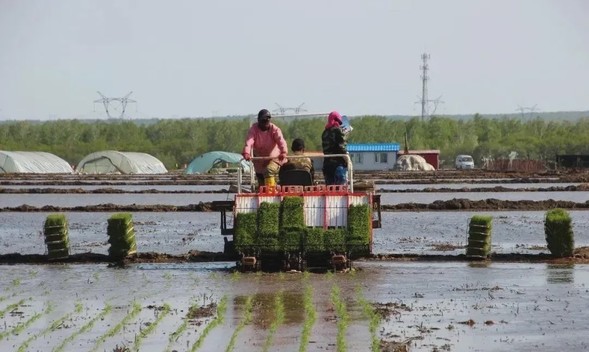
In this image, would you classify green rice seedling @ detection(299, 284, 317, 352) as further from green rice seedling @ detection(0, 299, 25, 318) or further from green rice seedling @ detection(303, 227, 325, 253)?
green rice seedling @ detection(0, 299, 25, 318)

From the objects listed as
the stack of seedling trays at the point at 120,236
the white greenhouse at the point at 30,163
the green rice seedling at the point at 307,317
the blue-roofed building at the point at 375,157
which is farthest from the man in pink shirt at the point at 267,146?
the blue-roofed building at the point at 375,157

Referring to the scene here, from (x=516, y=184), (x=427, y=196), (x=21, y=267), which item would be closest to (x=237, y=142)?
(x=516, y=184)

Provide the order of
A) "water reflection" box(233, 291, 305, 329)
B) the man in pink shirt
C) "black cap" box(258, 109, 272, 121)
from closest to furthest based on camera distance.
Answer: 1. "water reflection" box(233, 291, 305, 329)
2. "black cap" box(258, 109, 272, 121)
3. the man in pink shirt

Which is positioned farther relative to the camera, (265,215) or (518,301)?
(265,215)

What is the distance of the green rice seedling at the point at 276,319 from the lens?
42.1ft

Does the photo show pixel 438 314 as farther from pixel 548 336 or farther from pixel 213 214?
pixel 213 214

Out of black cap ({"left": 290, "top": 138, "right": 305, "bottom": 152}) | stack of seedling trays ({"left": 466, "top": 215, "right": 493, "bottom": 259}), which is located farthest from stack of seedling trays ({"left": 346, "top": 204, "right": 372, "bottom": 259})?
stack of seedling trays ({"left": 466, "top": 215, "right": 493, "bottom": 259})

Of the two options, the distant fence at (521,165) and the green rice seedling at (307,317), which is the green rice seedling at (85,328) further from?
the distant fence at (521,165)

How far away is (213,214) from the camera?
4166 centimetres

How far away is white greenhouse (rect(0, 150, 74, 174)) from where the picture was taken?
103625 mm

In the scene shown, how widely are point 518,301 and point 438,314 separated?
5.53 ft

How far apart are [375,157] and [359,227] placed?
9546 cm

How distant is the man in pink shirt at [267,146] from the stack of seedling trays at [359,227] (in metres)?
1.37

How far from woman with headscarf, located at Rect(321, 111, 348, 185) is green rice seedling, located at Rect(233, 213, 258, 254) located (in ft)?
5.33
